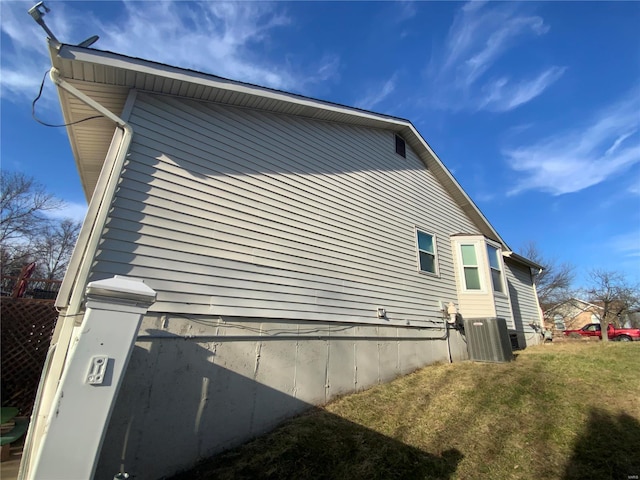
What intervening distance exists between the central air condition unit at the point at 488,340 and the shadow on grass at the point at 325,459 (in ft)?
16.8

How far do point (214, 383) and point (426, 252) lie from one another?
23.2ft

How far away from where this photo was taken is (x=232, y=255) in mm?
5527

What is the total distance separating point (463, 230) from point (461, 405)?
25.0 feet

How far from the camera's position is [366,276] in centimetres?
766

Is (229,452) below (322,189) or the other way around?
below

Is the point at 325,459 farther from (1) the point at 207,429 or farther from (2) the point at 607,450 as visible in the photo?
(2) the point at 607,450

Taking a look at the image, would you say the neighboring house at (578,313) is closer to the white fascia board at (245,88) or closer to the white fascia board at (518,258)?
the white fascia board at (518,258)

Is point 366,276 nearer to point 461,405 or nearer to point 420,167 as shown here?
point 461,405

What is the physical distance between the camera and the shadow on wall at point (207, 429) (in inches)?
157

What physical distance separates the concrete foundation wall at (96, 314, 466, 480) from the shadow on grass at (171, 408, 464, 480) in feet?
1.09

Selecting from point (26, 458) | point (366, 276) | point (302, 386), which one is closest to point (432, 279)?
point (366, 276)

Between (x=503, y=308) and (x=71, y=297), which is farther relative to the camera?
(x=503, y=308)

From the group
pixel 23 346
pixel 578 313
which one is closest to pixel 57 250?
pixel 23 346

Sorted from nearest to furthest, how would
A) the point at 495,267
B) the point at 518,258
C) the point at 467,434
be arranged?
the point at 467,434 → the point at 495,267 → the point at 518,258
